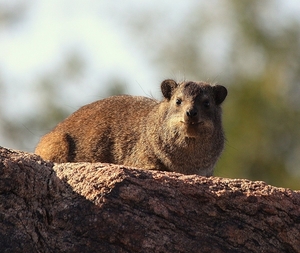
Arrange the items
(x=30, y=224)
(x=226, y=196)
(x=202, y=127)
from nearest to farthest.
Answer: (x=30, y=224), (x=226, y=196), (x=202, y=127)

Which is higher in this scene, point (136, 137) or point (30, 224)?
point (136, 137)

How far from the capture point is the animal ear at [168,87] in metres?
11.2

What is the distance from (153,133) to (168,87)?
0.65 meters

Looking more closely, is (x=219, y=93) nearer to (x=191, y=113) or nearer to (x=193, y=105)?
(x=193, y=105)

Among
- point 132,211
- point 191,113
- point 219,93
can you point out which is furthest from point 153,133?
point 132,211

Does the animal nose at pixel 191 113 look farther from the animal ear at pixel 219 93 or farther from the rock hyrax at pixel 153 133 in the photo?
the animal ear at pixel 219 93

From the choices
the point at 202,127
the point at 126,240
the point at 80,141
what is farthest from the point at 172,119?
the point at 126,240

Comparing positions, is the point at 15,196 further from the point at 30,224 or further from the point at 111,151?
the point at 111,151

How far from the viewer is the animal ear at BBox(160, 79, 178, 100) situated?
11.2 metres

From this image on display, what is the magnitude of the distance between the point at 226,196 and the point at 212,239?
0.50 meters

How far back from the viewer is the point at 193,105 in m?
10.5

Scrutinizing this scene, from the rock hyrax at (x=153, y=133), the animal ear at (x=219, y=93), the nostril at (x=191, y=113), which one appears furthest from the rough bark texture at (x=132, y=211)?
the animal ear at (x=219, y=93)

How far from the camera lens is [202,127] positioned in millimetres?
10602

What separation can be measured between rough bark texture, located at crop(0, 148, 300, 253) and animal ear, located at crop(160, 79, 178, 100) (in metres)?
3.07
